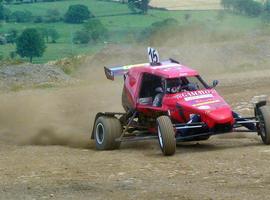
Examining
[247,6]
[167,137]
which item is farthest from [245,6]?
[167,137]

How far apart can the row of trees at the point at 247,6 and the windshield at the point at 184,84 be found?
22.9m

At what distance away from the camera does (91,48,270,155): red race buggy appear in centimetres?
1349

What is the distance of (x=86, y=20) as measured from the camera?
109ft

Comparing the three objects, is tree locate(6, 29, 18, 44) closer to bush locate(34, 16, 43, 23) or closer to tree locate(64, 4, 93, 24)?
tree locate(64, 4, 93, 24)

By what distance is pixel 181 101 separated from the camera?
14047mm

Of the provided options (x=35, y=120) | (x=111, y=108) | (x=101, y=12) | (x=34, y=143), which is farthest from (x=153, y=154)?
(x=101, y=12)

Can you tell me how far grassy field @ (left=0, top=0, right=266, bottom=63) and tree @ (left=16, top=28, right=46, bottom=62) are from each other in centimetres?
85

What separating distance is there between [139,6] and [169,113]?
21954 millimetres

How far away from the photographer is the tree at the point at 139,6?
35.3 meters

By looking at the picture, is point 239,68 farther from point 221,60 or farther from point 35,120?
point 35,120

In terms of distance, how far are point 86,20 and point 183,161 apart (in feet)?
71.4

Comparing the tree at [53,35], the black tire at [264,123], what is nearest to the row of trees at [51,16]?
the tree at [53,35]

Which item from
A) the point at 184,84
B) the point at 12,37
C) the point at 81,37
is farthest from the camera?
the point at 81,37

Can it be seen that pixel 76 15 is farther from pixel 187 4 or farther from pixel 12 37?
pixel 187 4
